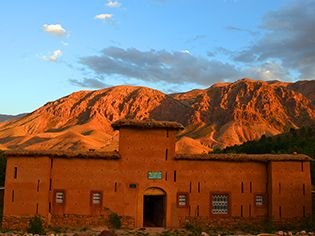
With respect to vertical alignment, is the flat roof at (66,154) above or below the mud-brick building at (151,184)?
above

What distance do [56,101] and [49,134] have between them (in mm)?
33482

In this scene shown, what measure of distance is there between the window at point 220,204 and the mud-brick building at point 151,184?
0.19 ft

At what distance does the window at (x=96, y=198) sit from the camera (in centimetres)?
2481

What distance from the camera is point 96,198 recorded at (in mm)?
24875

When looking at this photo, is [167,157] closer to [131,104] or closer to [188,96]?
[131,104]

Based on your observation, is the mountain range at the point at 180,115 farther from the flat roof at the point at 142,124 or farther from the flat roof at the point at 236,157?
the flat roof at the point at 142,124

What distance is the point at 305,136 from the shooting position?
60844 mm

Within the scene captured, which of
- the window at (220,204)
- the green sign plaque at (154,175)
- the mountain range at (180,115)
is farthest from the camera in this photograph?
the mountain range at (180,115)

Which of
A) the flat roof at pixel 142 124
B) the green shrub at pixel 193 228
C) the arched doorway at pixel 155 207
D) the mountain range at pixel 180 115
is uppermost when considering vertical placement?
the mountain range at pixel 180 115

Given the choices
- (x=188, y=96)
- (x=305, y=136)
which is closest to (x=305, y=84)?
(x=188, y=96)

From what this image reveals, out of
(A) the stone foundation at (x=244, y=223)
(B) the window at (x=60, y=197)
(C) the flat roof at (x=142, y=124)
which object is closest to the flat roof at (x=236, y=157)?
(C) the flat roof at (x=142, y=124)

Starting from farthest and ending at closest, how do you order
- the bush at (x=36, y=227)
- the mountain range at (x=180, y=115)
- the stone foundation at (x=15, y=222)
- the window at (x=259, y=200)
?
the mountain range at (x=180, y=115) < the window at (x=259, y=200) < the stone foundation at (x=15, y=222) < the bush at (x=36, y=227)

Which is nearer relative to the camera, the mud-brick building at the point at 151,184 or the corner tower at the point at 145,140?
the mud-brick building at the point at 151,184

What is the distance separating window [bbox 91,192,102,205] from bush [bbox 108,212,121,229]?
1028 millimetres
